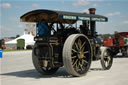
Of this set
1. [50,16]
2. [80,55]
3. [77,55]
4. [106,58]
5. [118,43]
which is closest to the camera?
[77,55]

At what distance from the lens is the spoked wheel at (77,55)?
818cm

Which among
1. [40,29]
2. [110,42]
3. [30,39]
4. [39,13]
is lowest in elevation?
[30,39]

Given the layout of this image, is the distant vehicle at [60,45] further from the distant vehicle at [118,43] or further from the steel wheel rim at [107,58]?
the distant vehicle at [118,43]

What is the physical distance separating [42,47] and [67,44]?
49.8 inches

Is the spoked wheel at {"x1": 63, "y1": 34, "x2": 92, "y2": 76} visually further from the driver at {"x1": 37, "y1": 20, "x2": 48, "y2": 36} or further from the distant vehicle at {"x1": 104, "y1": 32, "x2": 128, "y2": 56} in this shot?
the distant vehicle at {"x1": 104, "y1": 32, "x2": 128, "y2": 56}

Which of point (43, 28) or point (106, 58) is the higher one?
point (43, 28)

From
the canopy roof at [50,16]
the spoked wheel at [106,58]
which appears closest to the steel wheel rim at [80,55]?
the canopy roof at [50,16]

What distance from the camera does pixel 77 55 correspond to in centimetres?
880

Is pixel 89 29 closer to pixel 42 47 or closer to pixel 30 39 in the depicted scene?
pixel 42 47

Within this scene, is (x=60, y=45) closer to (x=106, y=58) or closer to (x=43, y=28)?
(x=43, y=28)

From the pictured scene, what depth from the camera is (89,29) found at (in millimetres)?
10656

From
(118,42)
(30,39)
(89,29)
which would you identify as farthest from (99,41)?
(30,39)

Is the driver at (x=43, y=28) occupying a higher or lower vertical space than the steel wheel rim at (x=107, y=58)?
higher

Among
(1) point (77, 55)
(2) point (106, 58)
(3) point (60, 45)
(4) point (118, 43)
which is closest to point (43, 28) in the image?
(3) point (60, 45)
